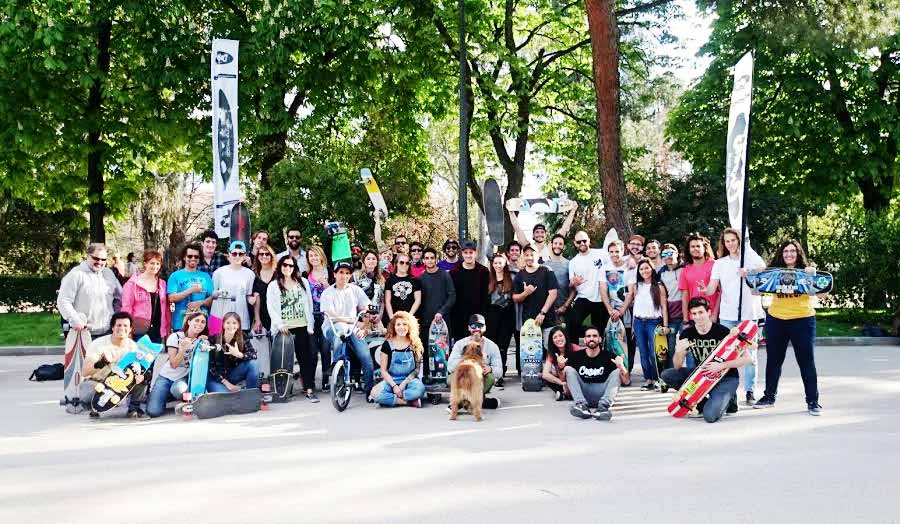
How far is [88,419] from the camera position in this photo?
345 inches

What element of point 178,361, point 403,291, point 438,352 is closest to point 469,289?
point 403,291

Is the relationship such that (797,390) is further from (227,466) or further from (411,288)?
(227,466)

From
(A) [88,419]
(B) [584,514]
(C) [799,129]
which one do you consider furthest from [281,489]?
(C) [799,129]

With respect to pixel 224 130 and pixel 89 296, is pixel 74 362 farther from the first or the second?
pixel 224 130

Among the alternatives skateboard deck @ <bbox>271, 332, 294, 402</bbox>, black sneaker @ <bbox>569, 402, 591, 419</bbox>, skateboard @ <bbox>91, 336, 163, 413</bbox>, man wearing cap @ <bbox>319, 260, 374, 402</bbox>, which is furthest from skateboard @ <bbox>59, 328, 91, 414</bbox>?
black sneaker @ <bbox>569, 402, 591, 419</bbox>

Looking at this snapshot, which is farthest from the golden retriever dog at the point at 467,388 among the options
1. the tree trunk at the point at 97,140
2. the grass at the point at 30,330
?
the tree trunk at the point at 97,140

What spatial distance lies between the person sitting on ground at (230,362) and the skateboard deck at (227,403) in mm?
256

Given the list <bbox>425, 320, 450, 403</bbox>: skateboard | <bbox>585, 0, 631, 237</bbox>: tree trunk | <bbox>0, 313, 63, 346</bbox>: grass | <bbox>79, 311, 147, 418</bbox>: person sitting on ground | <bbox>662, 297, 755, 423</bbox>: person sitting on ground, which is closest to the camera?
<bbox>662, 297, 755, 423</bbox>: person sitting on ground

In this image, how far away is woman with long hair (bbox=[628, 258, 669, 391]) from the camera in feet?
33.8

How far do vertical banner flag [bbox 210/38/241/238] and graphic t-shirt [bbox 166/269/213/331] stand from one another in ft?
7.65

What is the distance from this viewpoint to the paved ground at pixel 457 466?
17.0 ft

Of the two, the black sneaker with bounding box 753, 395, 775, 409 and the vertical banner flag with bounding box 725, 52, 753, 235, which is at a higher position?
the vertical banner flag with bounding box 725, 52, 753, 235

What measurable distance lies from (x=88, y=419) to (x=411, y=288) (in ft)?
12.9

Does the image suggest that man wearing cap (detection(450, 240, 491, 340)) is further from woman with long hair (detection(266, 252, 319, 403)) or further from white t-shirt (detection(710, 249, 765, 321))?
white t-shirt (detection(710, 249, 765, 321))
